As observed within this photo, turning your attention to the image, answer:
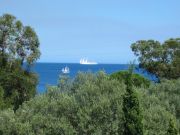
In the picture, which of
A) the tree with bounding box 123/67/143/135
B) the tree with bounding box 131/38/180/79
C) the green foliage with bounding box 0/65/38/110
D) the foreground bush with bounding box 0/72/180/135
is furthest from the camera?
the tree with bounding box 131/38/180/79

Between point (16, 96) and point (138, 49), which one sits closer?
point (16, 96)

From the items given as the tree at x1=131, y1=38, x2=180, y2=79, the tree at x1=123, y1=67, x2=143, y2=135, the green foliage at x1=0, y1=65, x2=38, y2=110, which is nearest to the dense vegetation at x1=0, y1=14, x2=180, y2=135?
the tree at x1=123, y1=67, x2=143, y2=135

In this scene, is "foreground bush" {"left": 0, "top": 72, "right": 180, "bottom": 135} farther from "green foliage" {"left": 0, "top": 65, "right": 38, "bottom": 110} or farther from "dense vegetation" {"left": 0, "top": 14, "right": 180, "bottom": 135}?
"green foliage" {"left": 0, "top": 65, "right": 38, "bottom": 110}

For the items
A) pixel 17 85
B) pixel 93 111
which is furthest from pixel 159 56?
pixel 93 111

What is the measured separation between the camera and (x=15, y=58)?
41875mm

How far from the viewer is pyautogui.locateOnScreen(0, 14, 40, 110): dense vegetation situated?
1635 inches

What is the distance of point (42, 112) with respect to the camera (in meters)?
23.7

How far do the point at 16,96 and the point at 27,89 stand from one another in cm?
157

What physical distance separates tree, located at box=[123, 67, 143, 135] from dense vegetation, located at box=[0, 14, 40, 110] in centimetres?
2040

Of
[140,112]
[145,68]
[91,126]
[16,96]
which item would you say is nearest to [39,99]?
[91,126]

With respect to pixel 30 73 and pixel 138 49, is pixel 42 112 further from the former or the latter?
pixel 138 49

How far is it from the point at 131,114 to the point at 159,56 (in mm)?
31760

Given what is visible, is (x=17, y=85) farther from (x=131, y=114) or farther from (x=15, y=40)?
(x=131, y=114)

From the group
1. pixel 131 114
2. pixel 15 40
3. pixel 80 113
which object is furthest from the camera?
pixel 15 40
